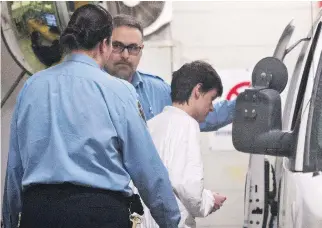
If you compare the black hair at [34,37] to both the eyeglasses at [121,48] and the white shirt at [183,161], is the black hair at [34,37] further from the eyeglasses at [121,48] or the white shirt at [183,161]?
the white shirt at [183,161]

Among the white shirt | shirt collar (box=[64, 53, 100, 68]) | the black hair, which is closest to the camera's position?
shirt collar (box=[64, 53, 100, 68])

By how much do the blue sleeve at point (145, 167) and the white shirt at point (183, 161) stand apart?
0.26 metres

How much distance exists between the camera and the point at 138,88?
4.44 meters

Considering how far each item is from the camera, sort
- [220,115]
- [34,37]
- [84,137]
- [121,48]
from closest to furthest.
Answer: [84,137] < [121,48] < [220,115] < [34,37]

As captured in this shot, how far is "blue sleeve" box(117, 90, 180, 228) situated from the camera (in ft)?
9.37

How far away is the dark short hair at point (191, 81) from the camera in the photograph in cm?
368

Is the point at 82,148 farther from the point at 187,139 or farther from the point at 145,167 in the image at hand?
the point at 187,139

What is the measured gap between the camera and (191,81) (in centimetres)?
372

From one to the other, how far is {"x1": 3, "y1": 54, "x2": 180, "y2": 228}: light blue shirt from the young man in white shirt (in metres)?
0.28

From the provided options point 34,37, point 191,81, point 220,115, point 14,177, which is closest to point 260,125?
point 14,177

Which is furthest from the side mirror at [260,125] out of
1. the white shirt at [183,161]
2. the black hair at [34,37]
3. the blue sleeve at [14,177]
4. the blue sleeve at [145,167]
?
the black hair at [34,37]

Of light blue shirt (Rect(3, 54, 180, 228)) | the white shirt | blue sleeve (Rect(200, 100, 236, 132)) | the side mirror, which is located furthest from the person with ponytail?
blue sleeve (Rect(200, 100, 236, 132))

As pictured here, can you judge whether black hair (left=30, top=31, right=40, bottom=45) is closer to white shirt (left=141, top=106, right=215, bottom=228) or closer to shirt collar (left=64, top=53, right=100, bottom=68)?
white shirt (left=141, top=106, right=215, bottom=228)

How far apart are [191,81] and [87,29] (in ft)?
2.95
